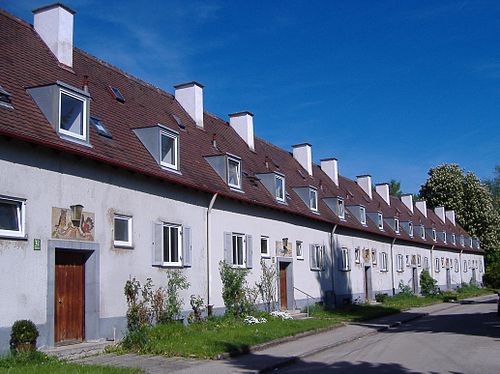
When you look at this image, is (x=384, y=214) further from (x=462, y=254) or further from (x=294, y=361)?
(x=294, y=361)

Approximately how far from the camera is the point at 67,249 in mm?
14180

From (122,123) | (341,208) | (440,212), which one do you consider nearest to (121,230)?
(122,123)

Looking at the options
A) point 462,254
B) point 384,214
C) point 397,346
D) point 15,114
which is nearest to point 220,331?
point 397,346

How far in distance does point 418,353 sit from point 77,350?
25.7ft

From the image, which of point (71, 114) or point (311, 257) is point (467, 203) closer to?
point (311, 257)

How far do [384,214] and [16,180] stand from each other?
35.6 meters

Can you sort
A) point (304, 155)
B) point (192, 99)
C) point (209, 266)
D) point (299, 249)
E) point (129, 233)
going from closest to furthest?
point (129, 233) → point (209, 266) → point (192, 99) → point (299, 249) → point (304, 155)

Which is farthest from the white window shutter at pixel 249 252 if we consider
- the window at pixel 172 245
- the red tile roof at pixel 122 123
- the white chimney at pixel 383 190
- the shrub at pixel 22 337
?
the white chimney at pixel 383 190

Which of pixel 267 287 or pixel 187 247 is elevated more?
pixel 187 247

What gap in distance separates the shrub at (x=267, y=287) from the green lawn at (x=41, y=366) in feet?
40.6

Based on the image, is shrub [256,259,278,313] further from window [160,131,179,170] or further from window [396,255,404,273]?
window [396,255,404,273]

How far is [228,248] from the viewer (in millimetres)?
21391

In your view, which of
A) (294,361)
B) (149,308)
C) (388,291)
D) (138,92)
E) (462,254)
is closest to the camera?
(294,361)

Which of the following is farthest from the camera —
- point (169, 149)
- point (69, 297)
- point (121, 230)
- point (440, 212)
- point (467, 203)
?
point (467, 203)
